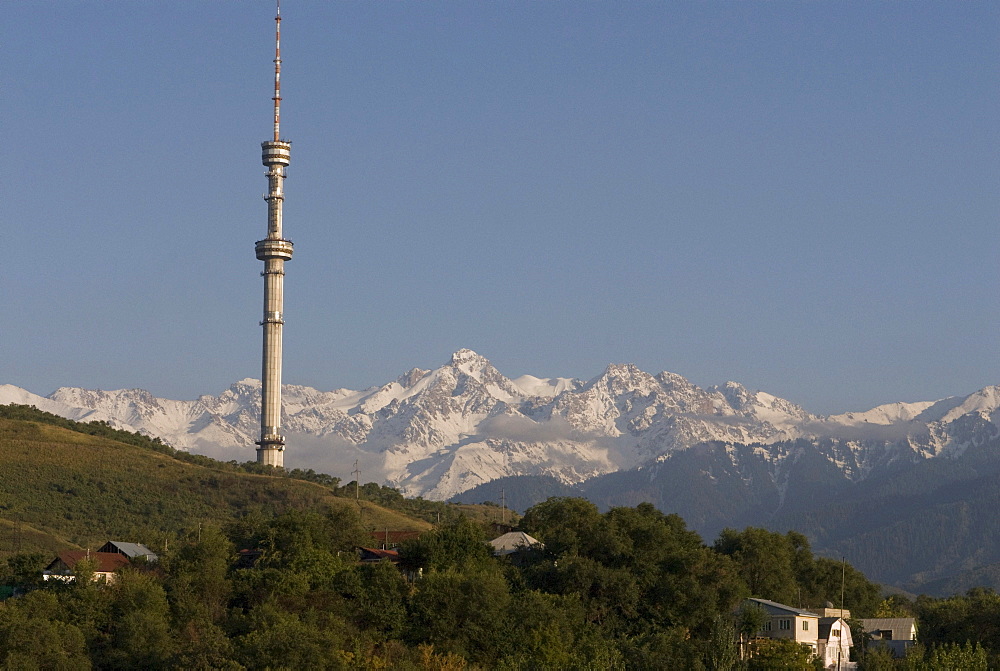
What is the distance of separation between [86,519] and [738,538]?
3492 inches

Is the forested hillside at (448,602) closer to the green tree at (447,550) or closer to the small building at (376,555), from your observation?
the green tree at (447,550)

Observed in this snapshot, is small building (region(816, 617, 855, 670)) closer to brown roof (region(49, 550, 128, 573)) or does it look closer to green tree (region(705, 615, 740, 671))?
green tree (region(705, 615, 740, 671))

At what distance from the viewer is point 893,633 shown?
11106 cm

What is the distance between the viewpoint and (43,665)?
9131cm

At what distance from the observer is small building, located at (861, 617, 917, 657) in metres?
109

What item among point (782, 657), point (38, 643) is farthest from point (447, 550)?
point (38, 643)

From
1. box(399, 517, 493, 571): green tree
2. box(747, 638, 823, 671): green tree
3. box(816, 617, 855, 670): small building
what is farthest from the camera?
box(399, 517, 493, 571): green tree

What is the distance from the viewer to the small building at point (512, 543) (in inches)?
4621

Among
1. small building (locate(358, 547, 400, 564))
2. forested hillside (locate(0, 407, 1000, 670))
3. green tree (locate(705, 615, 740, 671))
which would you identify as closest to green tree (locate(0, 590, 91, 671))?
forested hillside (locate(0, 407, 1000, 670))

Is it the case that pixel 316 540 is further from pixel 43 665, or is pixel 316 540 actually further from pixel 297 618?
pixel 43 665

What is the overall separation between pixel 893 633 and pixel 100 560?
56.1 meters

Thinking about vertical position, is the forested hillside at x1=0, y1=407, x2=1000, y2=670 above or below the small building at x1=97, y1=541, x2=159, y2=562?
below

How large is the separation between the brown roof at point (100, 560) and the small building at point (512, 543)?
26578 millimetres

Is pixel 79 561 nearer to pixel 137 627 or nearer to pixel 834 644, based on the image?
pixel 137 627
